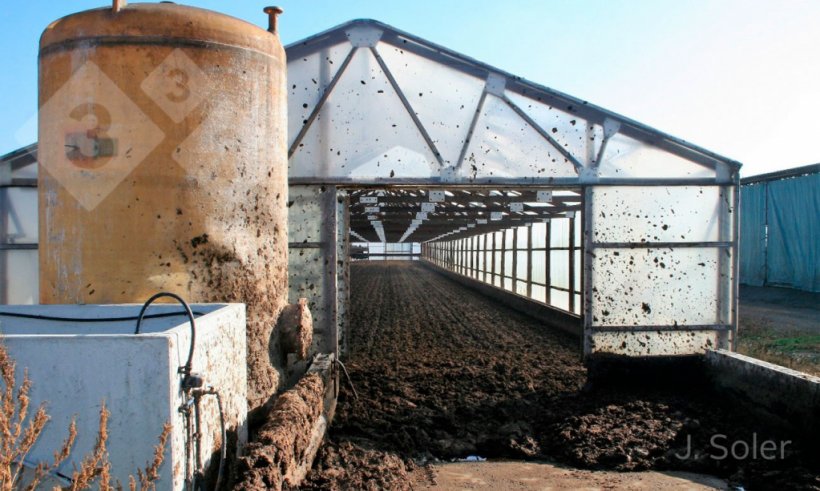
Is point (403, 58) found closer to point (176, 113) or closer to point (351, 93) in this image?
point (351, 93)

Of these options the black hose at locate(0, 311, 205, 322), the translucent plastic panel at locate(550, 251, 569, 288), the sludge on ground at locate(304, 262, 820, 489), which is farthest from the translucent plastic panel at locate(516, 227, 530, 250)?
the black hose at locate(0, 311, 205, 322)

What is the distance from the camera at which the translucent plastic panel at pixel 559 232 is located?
17297 mm

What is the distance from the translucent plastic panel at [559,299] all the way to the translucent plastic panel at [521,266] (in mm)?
4032

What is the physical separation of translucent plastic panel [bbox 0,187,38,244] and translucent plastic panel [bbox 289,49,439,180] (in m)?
2.96

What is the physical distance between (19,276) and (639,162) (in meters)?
7.36

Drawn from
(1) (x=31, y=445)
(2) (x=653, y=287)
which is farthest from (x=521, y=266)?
(1) (x=31, y=445)

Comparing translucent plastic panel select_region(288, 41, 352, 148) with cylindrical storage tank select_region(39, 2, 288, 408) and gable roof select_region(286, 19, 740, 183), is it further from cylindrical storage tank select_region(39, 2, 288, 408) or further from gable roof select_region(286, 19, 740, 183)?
cylindrical storage tank select_region(39, 2, 288, 408)

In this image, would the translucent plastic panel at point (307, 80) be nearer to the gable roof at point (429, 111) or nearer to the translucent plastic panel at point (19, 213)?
the gable roof at point (429, 111)

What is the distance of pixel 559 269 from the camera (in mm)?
17172

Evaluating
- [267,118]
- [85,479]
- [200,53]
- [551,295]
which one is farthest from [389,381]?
[551,295]

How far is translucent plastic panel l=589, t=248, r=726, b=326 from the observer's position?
24.8 feet

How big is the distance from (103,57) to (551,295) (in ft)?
48.8

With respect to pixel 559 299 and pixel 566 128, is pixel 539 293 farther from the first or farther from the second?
pixel 566 128

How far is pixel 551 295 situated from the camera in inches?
689
